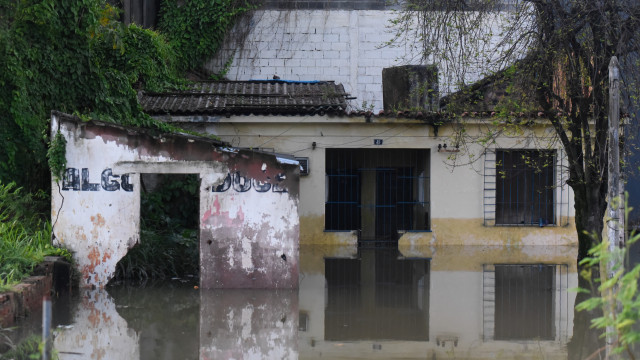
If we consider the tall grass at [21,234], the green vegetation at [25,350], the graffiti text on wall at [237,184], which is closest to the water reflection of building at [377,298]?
the graffiti text on wall at [237,184]

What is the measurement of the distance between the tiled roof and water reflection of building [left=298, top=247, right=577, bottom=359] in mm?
3415

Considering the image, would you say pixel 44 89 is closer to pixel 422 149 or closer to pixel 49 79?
pixel 49 79

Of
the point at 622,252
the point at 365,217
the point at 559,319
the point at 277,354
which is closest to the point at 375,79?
the point at 365,217

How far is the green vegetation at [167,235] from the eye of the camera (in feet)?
40.9

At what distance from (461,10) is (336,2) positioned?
11904 millimetres

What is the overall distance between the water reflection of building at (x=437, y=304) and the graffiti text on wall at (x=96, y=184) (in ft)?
10.4

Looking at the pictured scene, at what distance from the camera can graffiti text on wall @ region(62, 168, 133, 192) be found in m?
11.5

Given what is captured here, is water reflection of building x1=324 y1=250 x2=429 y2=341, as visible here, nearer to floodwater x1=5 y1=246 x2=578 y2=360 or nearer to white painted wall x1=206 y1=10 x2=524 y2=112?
floodwater x1=5 y1=246 x2=578 y2=360

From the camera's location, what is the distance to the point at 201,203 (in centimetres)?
1155

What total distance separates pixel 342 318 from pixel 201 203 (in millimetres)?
3028

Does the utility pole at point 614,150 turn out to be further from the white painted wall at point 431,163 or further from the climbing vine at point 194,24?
the climbing vine at point 194,24

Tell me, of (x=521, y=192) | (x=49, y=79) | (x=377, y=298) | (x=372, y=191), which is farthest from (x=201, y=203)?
(x=521, y=192)

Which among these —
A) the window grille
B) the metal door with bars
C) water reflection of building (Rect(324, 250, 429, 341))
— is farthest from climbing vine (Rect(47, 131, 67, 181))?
the window grille

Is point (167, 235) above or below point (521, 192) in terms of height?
below
